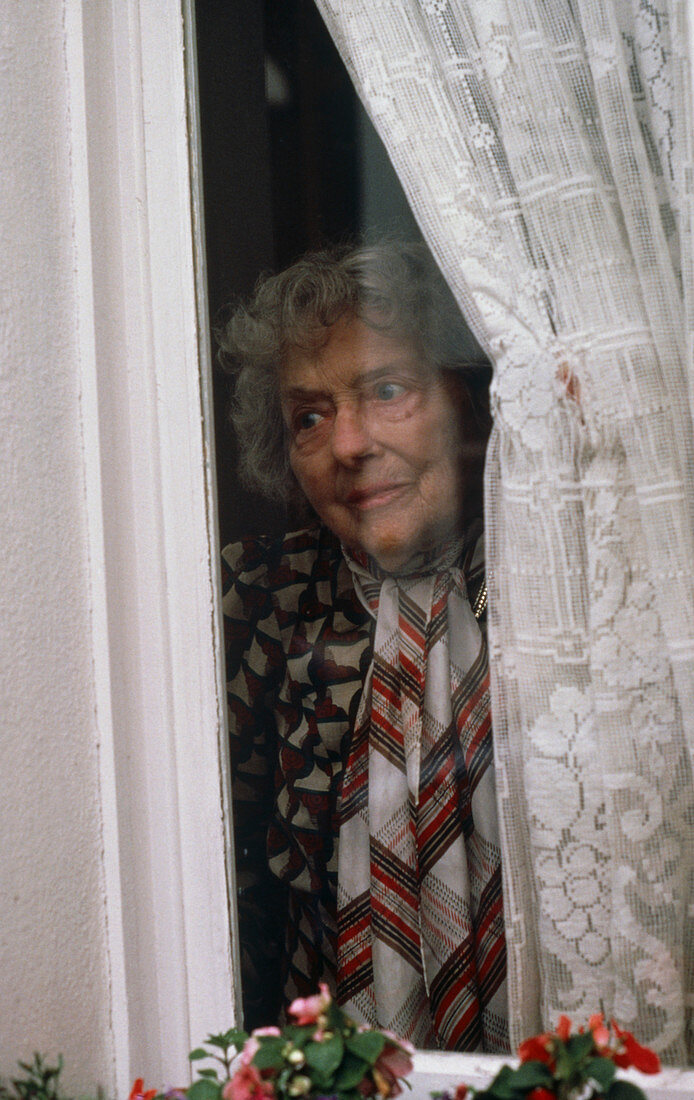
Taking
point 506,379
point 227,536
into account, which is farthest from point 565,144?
point 227,536

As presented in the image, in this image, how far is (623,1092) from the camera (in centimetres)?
69

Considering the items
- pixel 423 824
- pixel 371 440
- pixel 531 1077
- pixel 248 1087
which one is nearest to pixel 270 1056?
pixel 248 1087

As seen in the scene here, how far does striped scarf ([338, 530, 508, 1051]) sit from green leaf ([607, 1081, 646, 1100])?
371mm

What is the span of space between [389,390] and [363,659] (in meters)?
0.34

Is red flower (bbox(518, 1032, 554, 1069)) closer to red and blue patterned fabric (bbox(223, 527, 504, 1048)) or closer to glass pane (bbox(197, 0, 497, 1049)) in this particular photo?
glass pane (bbox(197, 0, 497, 1049))

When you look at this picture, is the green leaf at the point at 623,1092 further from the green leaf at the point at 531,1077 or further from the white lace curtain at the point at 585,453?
the white lace curtain at the point at 585,453

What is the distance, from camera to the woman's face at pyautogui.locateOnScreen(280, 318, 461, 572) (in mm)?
1140

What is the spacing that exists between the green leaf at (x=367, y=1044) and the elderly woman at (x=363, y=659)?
384mm

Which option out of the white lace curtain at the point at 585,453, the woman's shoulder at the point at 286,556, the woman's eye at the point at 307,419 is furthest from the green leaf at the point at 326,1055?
the woman's eye at the point at 307,419

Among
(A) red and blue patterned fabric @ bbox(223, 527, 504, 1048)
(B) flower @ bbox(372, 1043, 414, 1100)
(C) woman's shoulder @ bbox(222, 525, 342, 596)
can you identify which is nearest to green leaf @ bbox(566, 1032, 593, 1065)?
(B) flower @ bbox(372, 1043, 414, 1100)

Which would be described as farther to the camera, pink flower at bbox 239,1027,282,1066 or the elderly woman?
the elderly woman

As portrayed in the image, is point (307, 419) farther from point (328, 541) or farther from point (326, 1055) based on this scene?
point (326, 1055)

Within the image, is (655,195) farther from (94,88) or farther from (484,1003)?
(484,1003)

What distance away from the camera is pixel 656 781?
92cm
